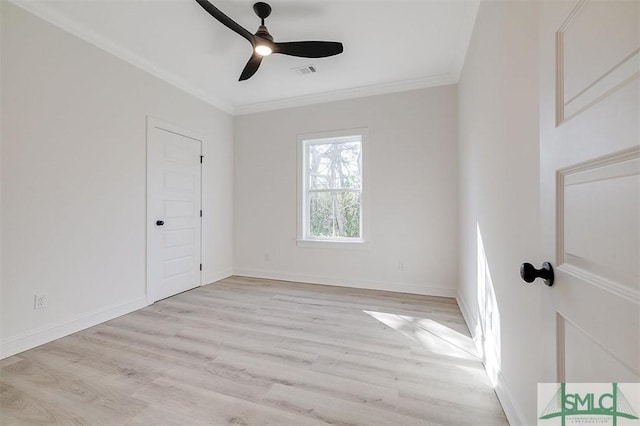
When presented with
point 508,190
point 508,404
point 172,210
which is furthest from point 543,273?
point 172,210

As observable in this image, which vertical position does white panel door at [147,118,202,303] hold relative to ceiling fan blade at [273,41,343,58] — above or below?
below

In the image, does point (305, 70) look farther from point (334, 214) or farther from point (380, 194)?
point (334, 214)

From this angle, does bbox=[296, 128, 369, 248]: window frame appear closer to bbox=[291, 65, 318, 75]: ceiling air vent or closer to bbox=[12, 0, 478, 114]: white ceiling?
bbox=[12, 0, 478, 114]: white ceiling

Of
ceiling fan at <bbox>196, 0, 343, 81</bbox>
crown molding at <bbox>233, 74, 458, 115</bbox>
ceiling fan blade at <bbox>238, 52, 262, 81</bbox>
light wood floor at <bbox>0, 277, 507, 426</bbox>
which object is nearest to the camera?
light wood floor at <bbox>0, 277, 507, 426</bbox>

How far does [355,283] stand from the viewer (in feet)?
12.6

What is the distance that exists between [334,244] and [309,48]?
8.24 ft

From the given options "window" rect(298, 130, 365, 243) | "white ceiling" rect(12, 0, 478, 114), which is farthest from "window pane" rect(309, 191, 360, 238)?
"white ceiling" rect(12, 0, 478, 114)

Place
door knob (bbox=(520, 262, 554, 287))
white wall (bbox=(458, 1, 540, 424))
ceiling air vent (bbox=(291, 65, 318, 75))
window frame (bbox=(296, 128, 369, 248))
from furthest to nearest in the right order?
window frame (bbox=(296, 128, 369, 248)) → ceiling air vent (bbox=(291, 65, 318, 75)) → white wall (bbox=(458, 1, 540, 424)) → door knob (bbox=(520, 262, 554, 287))

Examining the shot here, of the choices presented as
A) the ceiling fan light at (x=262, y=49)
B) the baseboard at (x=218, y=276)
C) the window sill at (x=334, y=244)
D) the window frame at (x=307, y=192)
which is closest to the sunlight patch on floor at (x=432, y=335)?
the window sill at (x=334, y=244)

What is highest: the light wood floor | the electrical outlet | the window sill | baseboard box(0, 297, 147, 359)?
the window sill

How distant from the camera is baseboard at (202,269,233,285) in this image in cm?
405

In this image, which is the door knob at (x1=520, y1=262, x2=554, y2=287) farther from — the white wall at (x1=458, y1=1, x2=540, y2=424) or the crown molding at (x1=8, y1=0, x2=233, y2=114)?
the crown molding at (x1=8, y1=0, x2=233, y2=114)

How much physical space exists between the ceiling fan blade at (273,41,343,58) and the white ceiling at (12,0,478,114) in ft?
0.89

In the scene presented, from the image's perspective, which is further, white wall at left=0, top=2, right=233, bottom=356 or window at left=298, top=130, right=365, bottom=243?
window at left=298, top=130, right=365, bottom=243
